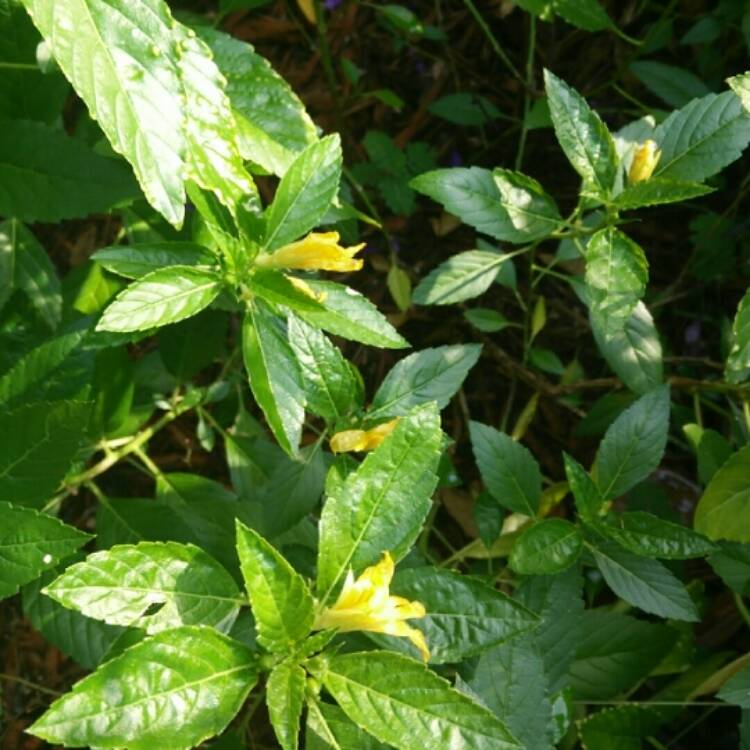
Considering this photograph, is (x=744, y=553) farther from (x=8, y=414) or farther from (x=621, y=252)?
(x=8, y=414)

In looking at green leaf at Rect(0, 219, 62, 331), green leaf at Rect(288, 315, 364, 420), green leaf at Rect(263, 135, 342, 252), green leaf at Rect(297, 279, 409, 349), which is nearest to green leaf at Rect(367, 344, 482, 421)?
green leaf at Rect(288, 315, 364, 420)

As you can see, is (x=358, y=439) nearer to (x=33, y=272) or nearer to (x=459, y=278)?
(x=459, y=278)

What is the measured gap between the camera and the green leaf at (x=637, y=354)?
143 centimetres

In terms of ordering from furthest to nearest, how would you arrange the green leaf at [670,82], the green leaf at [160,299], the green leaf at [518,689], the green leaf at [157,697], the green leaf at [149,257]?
1. the green leaf at [670,82]
2. the green leaf at [518,689]
3. the green leaf at [149,257]
4. the green leaf at [160,299]
5. the green leaf at [157,697]

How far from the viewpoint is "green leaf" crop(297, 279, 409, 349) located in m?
1.09

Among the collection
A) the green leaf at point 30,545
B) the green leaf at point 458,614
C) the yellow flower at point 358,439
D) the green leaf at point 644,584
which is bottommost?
the green leaf at point 644,584

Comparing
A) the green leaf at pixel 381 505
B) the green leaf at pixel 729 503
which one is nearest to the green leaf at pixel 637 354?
the green leaf at pixel 729 503

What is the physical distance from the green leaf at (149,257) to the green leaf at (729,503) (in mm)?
851

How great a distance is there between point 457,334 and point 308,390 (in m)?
0.87

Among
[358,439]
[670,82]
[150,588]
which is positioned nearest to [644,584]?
[358,439]

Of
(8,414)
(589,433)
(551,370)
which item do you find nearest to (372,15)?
(551,370)

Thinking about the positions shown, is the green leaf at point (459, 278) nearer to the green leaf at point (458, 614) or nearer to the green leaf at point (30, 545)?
the green leaf at point (458, 614)

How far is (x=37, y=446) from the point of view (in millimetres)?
1130

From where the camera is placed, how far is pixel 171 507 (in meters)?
1.43
